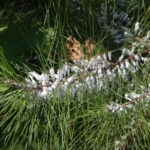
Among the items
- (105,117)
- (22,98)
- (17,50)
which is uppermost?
(22,98)

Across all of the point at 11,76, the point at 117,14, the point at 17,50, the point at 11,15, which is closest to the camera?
the point at 11,76

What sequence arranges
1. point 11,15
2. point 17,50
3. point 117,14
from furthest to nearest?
1. point 11,15
2. point 17,50
3. point 117,14

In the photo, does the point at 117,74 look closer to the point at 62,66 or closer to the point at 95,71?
the point at 95,71

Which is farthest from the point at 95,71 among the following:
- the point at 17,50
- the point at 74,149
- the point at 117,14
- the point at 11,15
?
the point at 11,15

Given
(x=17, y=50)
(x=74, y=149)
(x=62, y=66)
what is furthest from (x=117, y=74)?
(x=17, y=50)

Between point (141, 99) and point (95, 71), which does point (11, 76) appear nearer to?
point (95, 71)

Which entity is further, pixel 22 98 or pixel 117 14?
pixel 117 14

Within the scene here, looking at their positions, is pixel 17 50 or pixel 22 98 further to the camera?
pixel 17 50

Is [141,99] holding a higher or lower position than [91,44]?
lower

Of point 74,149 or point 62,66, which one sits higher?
point 62,66
